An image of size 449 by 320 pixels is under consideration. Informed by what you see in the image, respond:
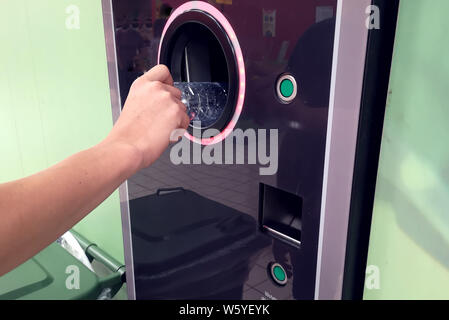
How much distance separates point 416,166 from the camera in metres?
0.69

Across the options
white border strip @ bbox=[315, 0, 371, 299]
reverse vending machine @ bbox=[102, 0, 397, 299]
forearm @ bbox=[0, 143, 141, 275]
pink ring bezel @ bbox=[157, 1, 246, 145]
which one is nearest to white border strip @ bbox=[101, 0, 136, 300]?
A: reverse vending machine @ bbox=[102, 0, 397, 299]

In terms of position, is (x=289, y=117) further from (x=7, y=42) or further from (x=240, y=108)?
(x=7, y=42)

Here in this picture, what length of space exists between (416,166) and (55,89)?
1.62 meters

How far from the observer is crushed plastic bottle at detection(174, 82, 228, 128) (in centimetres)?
87

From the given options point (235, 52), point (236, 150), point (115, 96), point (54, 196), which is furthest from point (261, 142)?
point (115, 96)

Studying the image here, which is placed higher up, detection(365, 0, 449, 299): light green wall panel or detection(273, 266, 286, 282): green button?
detection(365, 0, 449, 299): light green wall panel

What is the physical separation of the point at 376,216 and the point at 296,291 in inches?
8.0

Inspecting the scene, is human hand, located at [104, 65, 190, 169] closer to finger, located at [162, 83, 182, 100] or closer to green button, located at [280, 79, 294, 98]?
finger, located at [162, 83, 182, 100]

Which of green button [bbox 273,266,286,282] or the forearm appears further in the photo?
green button [bbox 273,266,286,282]

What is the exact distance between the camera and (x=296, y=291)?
0.76 metres

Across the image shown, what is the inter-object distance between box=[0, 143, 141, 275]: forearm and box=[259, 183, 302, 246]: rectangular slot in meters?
0.27

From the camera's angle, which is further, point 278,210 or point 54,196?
point 278,210

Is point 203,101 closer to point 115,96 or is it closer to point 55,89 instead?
point 115,96
